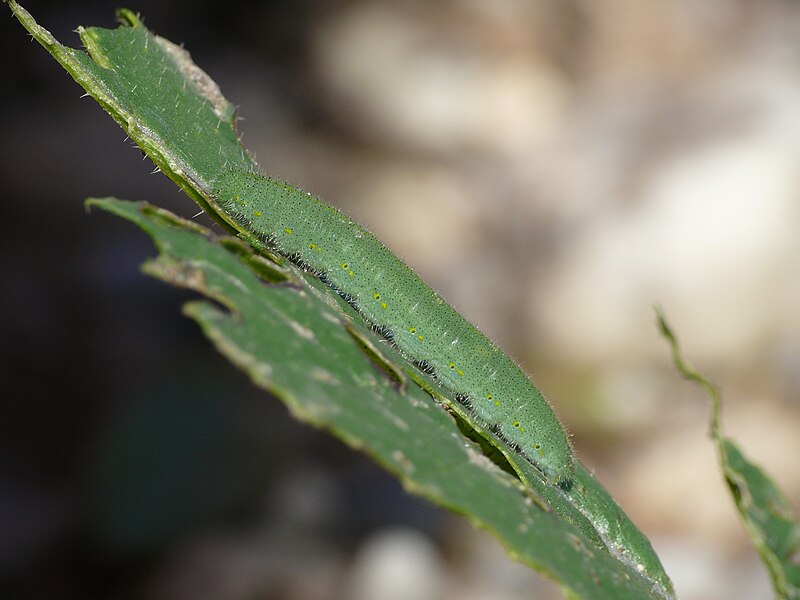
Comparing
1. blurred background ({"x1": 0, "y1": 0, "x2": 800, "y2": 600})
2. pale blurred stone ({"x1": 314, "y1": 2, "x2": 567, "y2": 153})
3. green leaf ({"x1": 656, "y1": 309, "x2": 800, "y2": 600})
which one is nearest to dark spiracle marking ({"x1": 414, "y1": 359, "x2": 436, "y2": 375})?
green leaf ({"x1": 656, "y1": 309, "x2": 800, "y2": 600})

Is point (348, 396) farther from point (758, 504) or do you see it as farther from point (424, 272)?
point (424, 272)

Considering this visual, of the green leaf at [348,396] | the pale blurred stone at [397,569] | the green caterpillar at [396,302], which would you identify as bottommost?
the green leaf at [348,396]

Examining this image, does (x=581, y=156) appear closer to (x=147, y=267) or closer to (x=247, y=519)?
(x=247, y=519)

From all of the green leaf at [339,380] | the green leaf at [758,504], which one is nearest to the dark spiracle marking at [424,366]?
the green leaf at [339,380]

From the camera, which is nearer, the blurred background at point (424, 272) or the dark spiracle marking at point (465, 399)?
the dark spiracle marking at point (465, 399)

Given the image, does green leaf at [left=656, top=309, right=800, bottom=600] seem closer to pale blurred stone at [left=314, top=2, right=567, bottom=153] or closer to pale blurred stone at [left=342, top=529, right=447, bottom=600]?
pale blurred stone at [left=342, top=529, right=447, bottom=600]

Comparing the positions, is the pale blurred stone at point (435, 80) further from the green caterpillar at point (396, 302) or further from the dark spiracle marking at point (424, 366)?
the dark spiracle marking at point (424, 366)

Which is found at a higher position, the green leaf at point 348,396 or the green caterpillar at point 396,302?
the green caterpillar at point 396,302
